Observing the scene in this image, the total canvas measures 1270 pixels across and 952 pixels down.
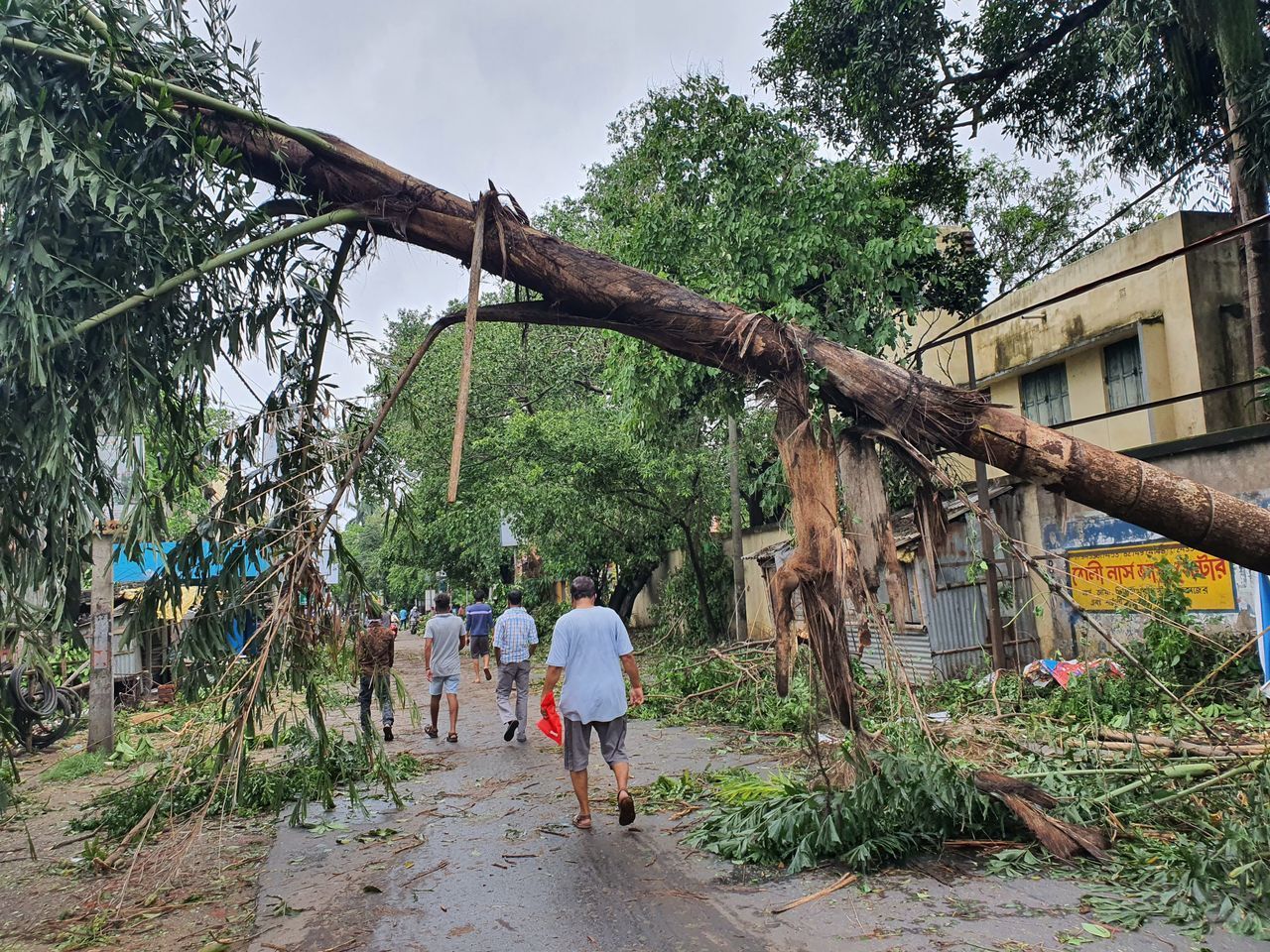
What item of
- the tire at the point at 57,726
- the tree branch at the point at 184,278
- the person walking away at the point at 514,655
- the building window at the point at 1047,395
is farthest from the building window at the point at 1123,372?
the tire at the point at 57,726

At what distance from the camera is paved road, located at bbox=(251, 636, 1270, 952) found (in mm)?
4176

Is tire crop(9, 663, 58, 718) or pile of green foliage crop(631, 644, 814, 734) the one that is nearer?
pile of green foliage crop(631, 644, 814, 734)

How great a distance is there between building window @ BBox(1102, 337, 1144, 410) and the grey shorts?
1235 centimetres

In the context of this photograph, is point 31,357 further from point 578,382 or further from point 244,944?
point 578,382

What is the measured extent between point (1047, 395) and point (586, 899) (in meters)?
15.5

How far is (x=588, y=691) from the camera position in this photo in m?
6.36

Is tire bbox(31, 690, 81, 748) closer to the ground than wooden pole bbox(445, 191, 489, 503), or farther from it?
closer to the ground

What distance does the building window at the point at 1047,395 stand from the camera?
16922mm

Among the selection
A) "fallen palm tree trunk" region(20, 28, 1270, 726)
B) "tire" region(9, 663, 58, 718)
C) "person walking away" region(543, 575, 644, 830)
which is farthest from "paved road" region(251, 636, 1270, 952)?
"tire" region(9, 663, 58, 718)

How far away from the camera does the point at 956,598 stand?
12734mm

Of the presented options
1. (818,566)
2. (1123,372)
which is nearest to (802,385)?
(818,566)

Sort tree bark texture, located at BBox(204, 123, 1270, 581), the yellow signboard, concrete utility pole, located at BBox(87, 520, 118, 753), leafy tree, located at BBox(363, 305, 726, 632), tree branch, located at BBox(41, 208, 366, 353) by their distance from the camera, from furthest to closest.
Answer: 1. leafy tree, located at BBox(363, 305, 726, 632)
2. concrete utility pole, located at BBox(87, 520, 118, 753)
3. the yellow signboard
4. tree bark texture, located at BBox(204, 123, 1270, 581)
5. tree branch, located at BBox(41, 208, 366, 353)

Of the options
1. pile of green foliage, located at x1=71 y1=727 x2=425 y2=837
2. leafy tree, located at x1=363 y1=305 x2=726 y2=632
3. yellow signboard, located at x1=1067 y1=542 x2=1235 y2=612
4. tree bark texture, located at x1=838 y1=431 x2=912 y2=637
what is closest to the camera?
pile of green foliage, located at x1=71 y1=727 x2=425 y2=837

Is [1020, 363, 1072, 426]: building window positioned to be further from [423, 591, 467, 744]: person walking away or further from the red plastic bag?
the red plastic bag
